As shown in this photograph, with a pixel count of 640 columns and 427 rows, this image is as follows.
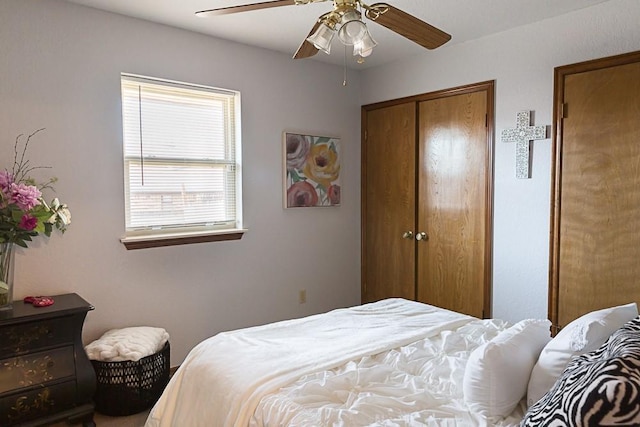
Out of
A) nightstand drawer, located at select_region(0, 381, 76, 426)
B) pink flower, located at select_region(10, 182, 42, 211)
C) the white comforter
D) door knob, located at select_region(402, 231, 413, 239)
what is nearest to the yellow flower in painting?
door knob, located at select_region(402, 231, 413, 239)

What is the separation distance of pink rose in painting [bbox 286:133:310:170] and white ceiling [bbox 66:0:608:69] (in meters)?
0.76

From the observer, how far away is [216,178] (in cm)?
344

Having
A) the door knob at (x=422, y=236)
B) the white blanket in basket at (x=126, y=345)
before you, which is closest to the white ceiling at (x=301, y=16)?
the door knob at (x=422, y=236)

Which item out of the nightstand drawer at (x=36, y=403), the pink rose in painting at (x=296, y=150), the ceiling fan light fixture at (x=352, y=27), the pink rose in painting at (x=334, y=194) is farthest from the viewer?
the pink rose in painting at (x=334, y=194)

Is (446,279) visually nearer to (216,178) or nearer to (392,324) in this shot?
(392,324)

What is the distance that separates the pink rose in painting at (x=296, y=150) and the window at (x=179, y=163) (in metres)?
0.48

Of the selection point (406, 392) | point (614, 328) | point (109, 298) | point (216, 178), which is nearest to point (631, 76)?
point (614, 328)

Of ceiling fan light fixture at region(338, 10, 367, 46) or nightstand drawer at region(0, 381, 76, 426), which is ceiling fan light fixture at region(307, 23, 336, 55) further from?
nightstand drawer at region(0, 381, 76, 426)

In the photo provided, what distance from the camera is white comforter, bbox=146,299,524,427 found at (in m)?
1.51

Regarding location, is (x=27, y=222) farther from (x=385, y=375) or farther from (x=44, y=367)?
(x=385, y=375)

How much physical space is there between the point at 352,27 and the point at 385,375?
53.4 inches

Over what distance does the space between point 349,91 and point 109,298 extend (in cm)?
276

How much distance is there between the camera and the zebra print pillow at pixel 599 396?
2.93ft

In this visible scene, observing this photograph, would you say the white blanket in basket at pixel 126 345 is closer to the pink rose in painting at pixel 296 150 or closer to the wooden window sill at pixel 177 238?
the wooden window sill at pixel 177 238
